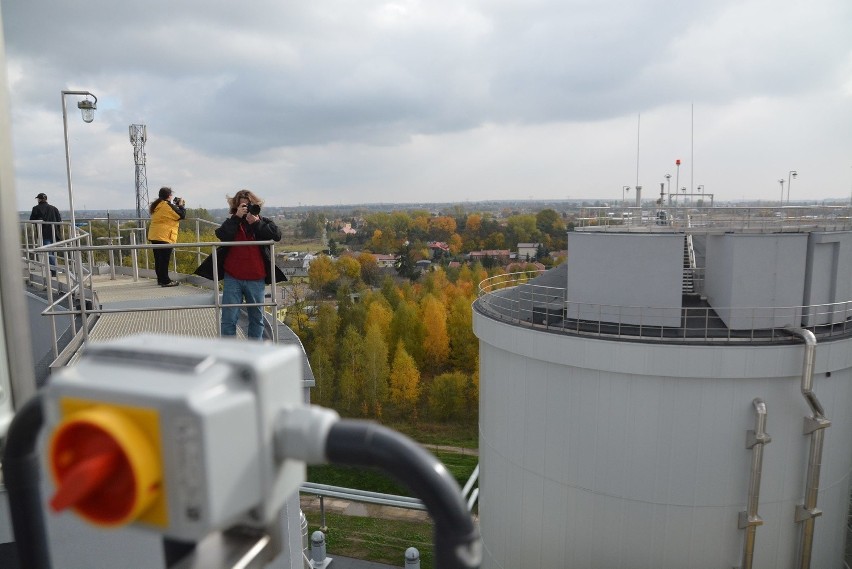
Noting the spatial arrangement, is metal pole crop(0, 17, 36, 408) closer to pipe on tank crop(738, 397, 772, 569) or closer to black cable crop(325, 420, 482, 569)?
black cable crop(325, 420, 482, 569)

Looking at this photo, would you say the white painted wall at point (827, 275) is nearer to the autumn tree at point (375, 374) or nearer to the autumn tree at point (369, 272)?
the autumn tree at point (375, 374)

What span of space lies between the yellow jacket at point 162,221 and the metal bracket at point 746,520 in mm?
11219

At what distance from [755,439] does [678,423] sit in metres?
1.30

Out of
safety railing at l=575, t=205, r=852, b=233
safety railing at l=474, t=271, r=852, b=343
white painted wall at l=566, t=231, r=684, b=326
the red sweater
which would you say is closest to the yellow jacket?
the red sweater

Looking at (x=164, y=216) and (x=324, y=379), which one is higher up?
(x=164, y=216)

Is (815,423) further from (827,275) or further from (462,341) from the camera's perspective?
(462,341)

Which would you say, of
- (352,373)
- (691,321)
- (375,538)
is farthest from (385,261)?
(691,321)

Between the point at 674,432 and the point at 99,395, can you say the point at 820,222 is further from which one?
the point at 99,395

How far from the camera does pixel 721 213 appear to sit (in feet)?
47.7

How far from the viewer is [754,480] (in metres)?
11.1

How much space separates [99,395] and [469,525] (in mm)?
787

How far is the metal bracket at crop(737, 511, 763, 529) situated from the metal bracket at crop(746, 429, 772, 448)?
4.33 ft

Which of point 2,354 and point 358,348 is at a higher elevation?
point 2,354

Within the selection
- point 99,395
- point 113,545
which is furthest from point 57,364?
point 99,395
